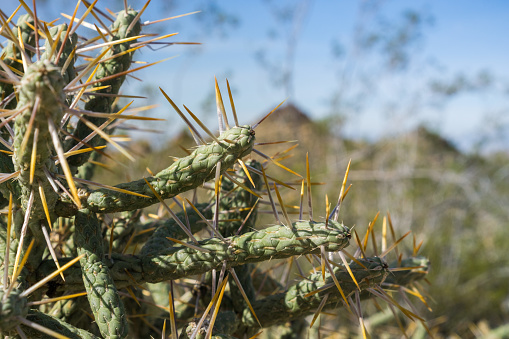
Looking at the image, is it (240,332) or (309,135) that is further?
(309,135)

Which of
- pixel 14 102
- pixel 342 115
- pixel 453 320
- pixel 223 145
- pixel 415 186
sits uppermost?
pixel 14 102

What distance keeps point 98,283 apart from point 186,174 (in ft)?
0.74

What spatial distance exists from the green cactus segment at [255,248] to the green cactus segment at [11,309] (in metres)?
0.24

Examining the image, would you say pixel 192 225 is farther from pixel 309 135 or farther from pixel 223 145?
pixel 309 135

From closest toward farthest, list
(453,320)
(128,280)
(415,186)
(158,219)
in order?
1. (128,280)
2. (158,219)
3. (453,320)
4. (415,186)

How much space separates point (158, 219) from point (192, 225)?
202mm

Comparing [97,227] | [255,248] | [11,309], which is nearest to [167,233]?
[97,227]

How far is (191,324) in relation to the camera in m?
0.77

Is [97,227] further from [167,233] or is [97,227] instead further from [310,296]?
[310,296]

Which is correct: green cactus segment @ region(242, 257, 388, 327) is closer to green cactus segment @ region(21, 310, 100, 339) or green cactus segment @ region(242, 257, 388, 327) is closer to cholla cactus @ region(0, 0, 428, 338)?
cholla cactus @ region(0, 0, 428, 338)

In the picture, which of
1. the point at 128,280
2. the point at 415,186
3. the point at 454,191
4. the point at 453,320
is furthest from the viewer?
the point at 415,186

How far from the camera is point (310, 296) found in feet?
2.94

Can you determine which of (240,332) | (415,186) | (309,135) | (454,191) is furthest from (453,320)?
(309,135)

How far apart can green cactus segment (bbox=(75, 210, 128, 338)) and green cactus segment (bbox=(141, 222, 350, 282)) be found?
3.8 inches
